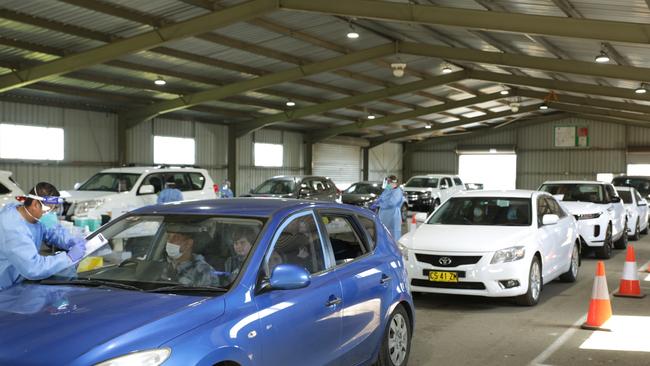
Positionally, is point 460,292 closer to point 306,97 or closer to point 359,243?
point 359,243

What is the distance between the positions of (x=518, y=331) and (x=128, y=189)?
33.5ft

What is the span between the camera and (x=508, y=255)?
865 centimetres

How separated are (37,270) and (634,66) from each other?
18.1 metres

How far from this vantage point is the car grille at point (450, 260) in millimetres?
8602

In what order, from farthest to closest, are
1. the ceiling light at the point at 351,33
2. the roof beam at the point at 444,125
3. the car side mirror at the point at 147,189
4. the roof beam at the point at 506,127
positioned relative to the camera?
the roof beam at the point at 506,127
the roof beam at the point at 444,125
the ceiling light at the point at 351,33
the car side mirror at the point at 147,189

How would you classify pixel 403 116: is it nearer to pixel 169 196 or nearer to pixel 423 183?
pixel 423 183

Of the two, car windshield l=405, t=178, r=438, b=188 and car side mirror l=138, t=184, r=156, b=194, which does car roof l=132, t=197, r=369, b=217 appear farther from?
car windshield l=405, t=178, r=438, b=188

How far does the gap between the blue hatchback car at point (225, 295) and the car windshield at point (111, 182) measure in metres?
10.6

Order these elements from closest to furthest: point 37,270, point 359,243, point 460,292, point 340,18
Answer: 1. point 37,270
2. point 359,243
3. point 460,292
4. point 340,18

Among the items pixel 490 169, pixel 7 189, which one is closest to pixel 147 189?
pixel 7 189

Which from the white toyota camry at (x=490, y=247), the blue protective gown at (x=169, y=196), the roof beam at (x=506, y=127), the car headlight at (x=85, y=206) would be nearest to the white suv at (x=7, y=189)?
the car headlight at (x=85, y=206)

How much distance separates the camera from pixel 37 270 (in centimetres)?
432

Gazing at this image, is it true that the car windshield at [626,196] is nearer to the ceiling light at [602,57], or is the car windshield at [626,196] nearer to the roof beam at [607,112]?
the ceiling light at [602,57]

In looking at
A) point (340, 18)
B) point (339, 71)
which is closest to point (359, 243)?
point (340, 18)
